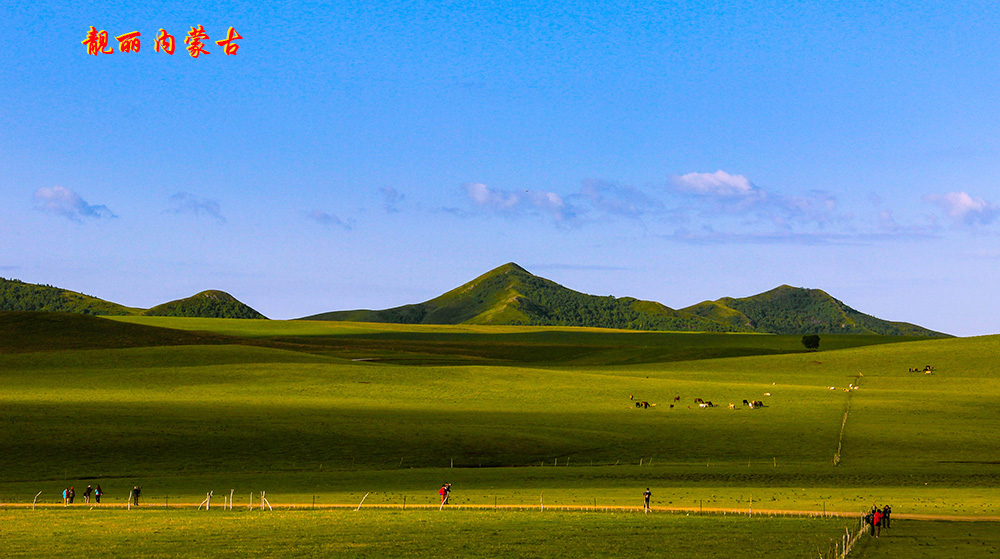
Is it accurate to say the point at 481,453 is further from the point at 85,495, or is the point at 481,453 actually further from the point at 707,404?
the point at 707,404

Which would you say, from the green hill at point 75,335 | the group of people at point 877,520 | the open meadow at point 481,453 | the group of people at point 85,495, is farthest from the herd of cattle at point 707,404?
the green hill at point 75,335

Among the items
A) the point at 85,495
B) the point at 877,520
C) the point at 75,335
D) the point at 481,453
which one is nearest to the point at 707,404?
the point at 481,453

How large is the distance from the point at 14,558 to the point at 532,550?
13458 millimetres

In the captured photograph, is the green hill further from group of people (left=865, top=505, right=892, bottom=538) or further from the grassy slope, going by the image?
group of people (left=865, top=505, right=892, bottom=538)

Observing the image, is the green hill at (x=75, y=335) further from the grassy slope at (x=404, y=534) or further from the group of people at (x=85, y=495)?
the grassy slope at (x=404, y=534)

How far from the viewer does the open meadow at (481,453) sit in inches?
1196

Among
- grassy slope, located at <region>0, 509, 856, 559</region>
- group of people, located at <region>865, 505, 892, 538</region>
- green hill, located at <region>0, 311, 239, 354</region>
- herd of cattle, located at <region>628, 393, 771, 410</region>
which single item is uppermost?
green hill, located at <region>0, 311, 239, 354</region>

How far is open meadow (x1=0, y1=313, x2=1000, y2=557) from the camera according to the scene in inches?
1196

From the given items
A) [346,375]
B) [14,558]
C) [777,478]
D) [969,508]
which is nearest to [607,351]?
[346,375]

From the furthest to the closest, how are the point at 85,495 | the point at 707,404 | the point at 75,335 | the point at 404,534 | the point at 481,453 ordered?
the point at 75,335 < the point at 707,404 < the point at 481,453 < the point at 85,495 < the point at 404,534

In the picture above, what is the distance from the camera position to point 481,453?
5134cm

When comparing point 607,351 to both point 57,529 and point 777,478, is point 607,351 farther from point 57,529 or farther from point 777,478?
point 57,529

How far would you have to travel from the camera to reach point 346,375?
3386 inches

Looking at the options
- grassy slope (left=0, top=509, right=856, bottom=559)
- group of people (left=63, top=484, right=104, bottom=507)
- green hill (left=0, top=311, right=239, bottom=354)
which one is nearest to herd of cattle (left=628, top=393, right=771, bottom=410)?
grassy slope (left=0, top=509, right=856, bottom=559)
